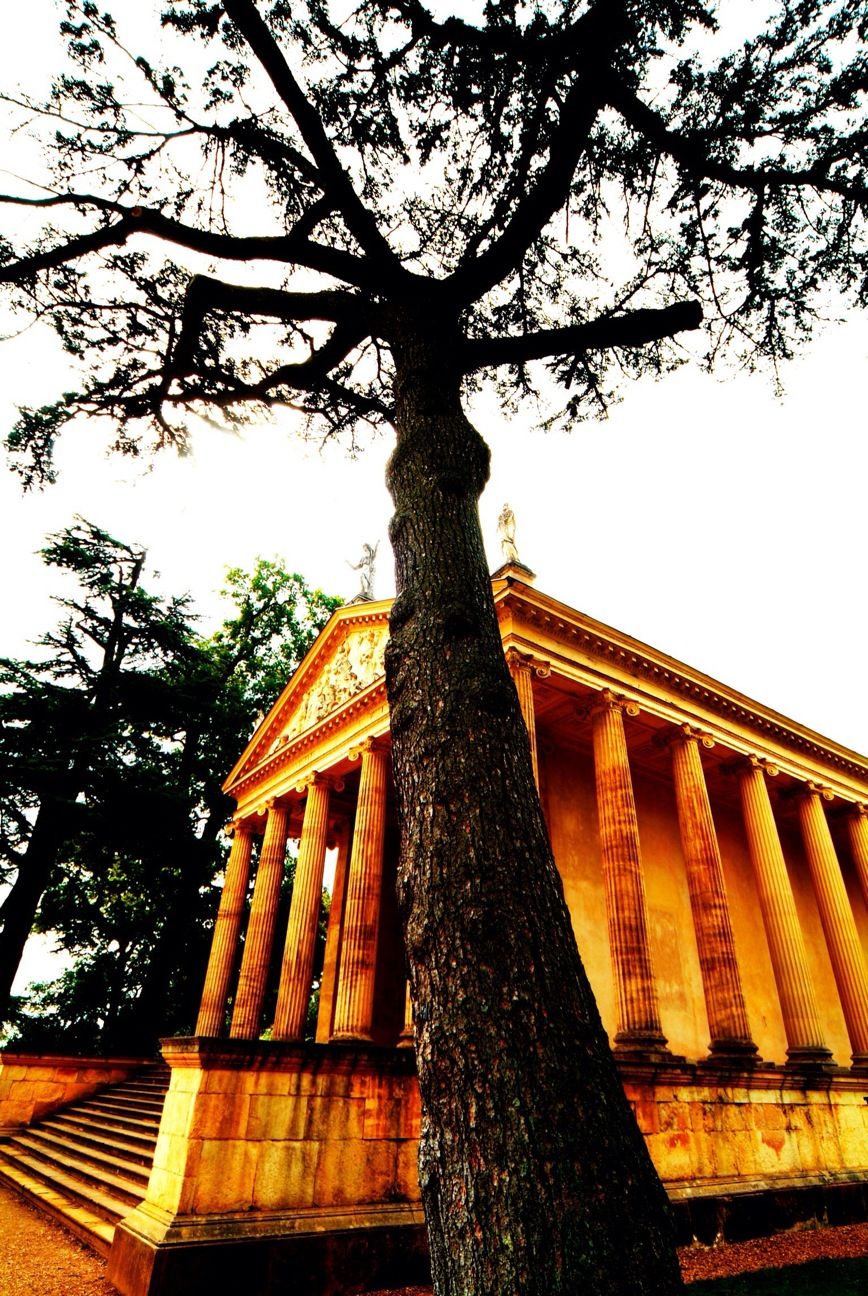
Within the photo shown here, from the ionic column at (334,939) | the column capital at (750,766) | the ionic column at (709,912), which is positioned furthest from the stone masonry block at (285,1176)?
the column capital at (750,766)

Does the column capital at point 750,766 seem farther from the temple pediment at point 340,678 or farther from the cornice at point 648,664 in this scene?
the temple pediment at point 340,678

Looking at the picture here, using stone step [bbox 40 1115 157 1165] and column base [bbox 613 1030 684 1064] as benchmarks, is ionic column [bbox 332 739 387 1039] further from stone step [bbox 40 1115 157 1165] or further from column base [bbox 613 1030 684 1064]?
column base [bbox 613 1030 684 1064]

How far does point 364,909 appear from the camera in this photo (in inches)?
553

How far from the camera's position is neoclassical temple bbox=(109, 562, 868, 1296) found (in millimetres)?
6383

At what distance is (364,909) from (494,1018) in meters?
12.5

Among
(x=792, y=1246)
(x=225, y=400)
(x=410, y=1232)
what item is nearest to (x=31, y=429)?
(x=225, y=400)

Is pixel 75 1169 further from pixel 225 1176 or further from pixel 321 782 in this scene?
pixel 321 782

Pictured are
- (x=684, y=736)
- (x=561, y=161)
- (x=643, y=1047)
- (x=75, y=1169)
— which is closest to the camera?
(x=561, y=161)

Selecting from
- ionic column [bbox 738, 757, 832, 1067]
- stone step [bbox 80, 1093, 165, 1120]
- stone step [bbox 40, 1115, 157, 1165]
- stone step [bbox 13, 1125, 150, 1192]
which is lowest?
stone step [bbox 13, 1125, 150, 1192]

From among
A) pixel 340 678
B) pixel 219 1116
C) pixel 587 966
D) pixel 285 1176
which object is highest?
pixel 340 678

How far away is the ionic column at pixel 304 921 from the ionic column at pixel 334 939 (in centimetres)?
147

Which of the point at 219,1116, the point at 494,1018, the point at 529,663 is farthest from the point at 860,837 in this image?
the point at 494,1018

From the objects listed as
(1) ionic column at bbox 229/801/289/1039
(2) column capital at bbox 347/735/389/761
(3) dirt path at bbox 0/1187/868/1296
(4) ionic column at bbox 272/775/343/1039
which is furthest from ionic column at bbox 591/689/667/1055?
(1) ionic column at bbox 229/801/289/1039

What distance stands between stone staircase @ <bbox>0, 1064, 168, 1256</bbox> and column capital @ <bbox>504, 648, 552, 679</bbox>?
912 centimetres
